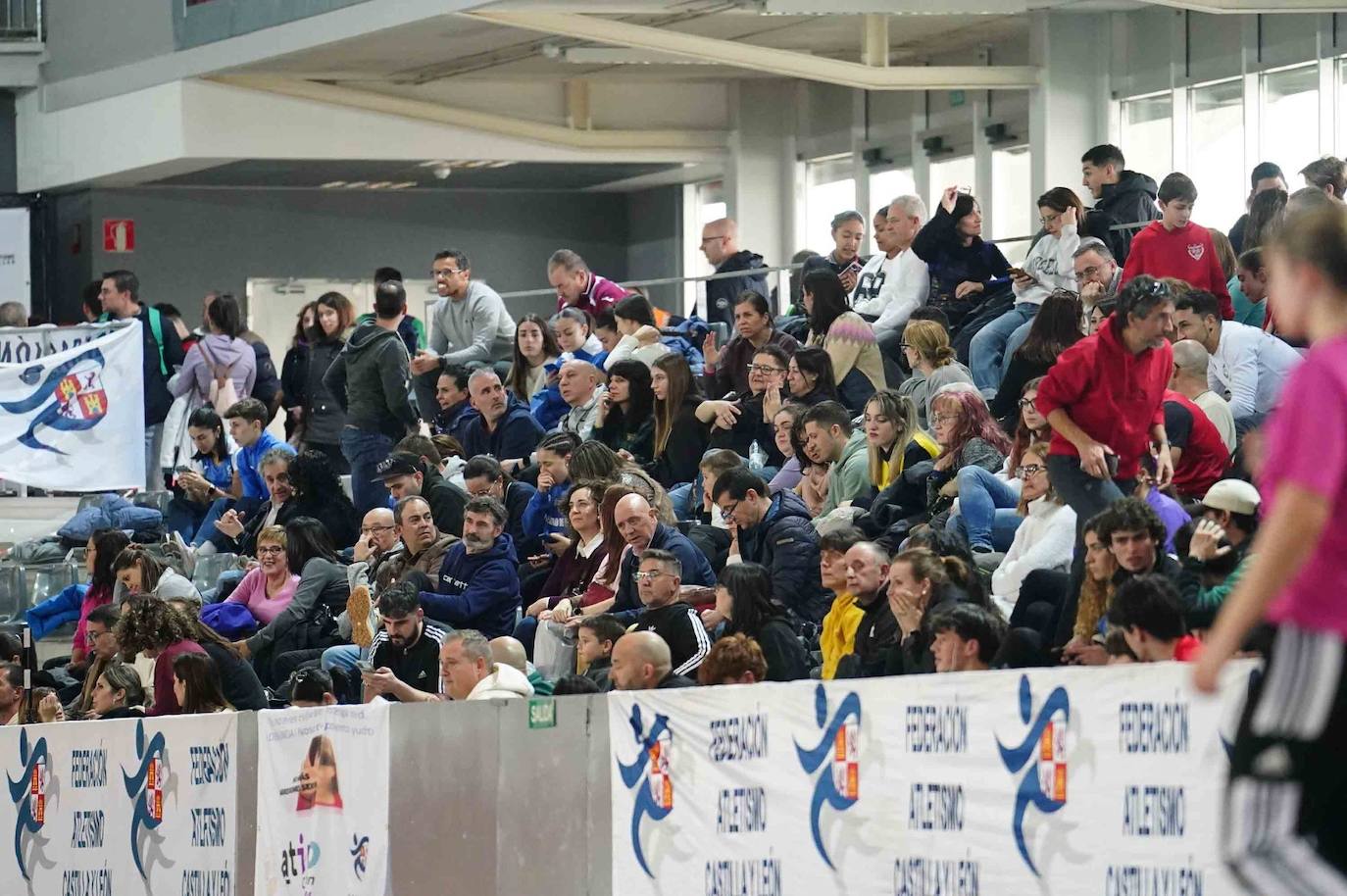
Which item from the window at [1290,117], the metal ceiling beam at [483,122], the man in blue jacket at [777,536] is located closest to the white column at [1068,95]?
the window at [1290,117]

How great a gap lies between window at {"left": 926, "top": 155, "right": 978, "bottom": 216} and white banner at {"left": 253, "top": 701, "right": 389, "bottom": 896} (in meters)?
12.6

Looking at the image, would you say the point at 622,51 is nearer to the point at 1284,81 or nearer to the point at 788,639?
the point at 1284,81

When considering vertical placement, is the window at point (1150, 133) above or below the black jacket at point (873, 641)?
above

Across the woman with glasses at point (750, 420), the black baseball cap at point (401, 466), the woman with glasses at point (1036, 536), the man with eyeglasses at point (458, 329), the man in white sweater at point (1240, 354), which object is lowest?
the woman with glasses at point (1036, 536)

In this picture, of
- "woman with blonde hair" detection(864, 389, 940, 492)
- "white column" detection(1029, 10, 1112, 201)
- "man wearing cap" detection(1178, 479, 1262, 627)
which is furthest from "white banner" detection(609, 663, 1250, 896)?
"white column" detection(1029, 10, 1112, 201)

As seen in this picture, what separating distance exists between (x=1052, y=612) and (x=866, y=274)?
6760mm

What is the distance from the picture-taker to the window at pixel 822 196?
2372 cm

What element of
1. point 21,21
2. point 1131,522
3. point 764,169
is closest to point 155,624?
point 1131,522

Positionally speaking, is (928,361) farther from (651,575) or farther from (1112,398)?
(1112,398)

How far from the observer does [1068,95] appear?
19547 mm

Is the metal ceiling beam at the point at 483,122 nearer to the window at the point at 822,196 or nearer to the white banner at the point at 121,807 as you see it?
the window at the point at 822,196

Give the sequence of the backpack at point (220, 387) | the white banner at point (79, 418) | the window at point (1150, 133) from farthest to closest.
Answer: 1. the window at point (1150, 133)
2. the white banner at point (79, 418)
3. the backpack at point (220, 387)

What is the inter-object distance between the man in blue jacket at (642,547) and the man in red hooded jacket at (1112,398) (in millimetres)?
2410

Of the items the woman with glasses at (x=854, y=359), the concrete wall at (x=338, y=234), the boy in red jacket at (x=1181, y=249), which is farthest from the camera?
the concrete wall at (x=338, y=234)
